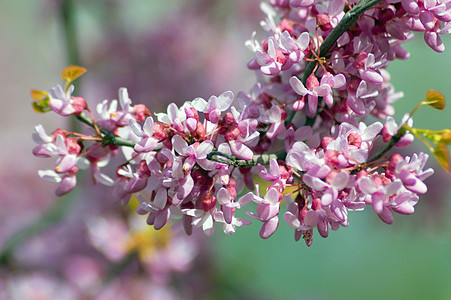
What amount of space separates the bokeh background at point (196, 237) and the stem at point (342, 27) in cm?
41

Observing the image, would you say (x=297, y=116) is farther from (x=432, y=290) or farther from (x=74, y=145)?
(x=432, y=290)

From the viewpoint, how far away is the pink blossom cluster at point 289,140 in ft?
0.84

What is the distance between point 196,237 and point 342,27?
0.69 metres

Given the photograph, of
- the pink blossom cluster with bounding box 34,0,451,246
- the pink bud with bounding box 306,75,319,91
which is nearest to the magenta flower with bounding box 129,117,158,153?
the pink blossom cluster with bounding box 34,0,451,246

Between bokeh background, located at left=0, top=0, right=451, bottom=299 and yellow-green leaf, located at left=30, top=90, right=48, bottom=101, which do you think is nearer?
yellow-green leaf, located at left=30, top=90, right=48, bottom=101

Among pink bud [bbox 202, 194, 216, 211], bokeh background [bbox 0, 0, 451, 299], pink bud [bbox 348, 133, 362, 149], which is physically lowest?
bokeh background [bbox 0, 0, 451, 299]

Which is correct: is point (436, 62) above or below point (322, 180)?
below

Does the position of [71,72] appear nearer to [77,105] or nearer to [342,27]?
[77,105]

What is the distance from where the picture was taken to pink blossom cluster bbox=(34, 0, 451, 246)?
0.84ft

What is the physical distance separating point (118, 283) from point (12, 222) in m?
0.33

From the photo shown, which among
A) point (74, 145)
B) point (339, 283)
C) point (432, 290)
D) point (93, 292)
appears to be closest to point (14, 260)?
point (93, 292)

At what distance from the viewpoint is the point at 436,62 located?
1.33 metres

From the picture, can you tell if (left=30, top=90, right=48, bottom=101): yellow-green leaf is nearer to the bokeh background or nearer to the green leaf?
the green leaf

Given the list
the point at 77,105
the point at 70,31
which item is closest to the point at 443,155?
the point at 77,105
